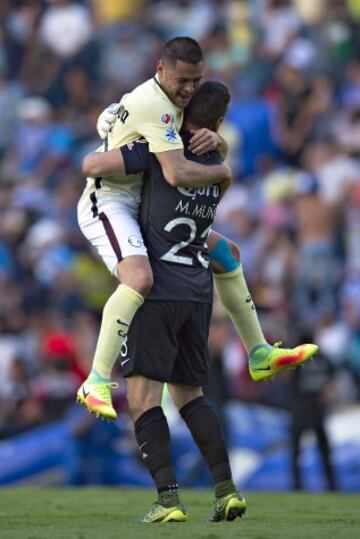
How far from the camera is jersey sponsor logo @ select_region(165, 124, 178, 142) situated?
7.51 meters

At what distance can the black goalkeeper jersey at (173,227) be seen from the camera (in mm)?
7633

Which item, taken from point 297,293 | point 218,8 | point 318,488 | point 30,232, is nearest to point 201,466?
point 318,488

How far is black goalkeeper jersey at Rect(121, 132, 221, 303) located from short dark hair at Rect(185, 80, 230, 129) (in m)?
0.11

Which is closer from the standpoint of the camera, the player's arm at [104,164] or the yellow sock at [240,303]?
the player's arm at [104,164]

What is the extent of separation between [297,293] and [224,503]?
874 centimetres

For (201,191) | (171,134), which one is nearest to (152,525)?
(201,191)

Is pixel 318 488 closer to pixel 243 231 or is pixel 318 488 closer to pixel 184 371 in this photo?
pixel 243 231

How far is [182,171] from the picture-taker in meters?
7.50

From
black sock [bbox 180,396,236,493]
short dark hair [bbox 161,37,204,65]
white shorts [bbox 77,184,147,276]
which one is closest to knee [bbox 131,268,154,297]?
white shorts [bbox 77,184,147,276]

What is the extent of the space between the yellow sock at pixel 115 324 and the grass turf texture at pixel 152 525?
2.71ft

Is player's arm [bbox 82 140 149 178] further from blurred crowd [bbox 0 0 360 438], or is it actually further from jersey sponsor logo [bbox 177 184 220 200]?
blurred crowd [bbox 0 0 360 438]

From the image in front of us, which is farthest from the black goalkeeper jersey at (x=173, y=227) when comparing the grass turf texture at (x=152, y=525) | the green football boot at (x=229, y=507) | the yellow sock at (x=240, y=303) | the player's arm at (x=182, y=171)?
the grass turf texture at (x=152, y=525)

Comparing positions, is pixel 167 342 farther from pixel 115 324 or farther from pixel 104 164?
pixel 104 164

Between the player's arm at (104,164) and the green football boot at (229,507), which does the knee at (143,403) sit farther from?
the player's arm at (104,164)
